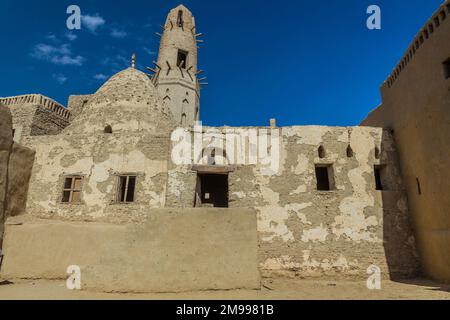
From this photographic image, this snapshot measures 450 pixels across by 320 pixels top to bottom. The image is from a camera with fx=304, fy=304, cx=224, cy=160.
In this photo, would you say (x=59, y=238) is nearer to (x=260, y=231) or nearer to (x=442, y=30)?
(x=260, y=231)

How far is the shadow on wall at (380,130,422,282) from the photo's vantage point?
32.5 feet

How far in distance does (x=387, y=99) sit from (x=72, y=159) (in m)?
12.2

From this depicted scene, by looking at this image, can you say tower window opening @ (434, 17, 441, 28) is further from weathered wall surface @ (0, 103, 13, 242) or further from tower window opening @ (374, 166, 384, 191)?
weathered wall surface @ (0, 103, 13, 242)

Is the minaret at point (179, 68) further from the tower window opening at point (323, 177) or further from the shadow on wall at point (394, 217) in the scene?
the shadow on wall at point (394, 217)

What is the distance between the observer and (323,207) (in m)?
10.2

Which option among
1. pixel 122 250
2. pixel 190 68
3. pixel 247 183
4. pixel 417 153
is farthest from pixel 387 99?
pixel 190 68

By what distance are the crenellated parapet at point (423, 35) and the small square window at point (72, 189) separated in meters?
12.1

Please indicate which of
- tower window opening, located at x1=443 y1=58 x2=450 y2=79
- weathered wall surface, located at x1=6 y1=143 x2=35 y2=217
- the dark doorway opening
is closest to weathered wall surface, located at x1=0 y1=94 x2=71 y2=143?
weathered wall surface, located at x1=6 y1=143 x2=35 y2=217

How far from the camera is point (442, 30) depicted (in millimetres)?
8773

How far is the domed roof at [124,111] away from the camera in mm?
12352

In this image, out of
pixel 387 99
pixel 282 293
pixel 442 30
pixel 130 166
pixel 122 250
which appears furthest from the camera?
pixel 387 99

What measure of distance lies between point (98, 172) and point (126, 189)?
120 centimetres

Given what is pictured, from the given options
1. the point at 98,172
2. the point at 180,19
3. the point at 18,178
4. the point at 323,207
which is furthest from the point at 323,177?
the point at 180,19

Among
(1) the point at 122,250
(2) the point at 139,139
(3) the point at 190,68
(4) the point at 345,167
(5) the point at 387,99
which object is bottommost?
(1) the point at 122,250
